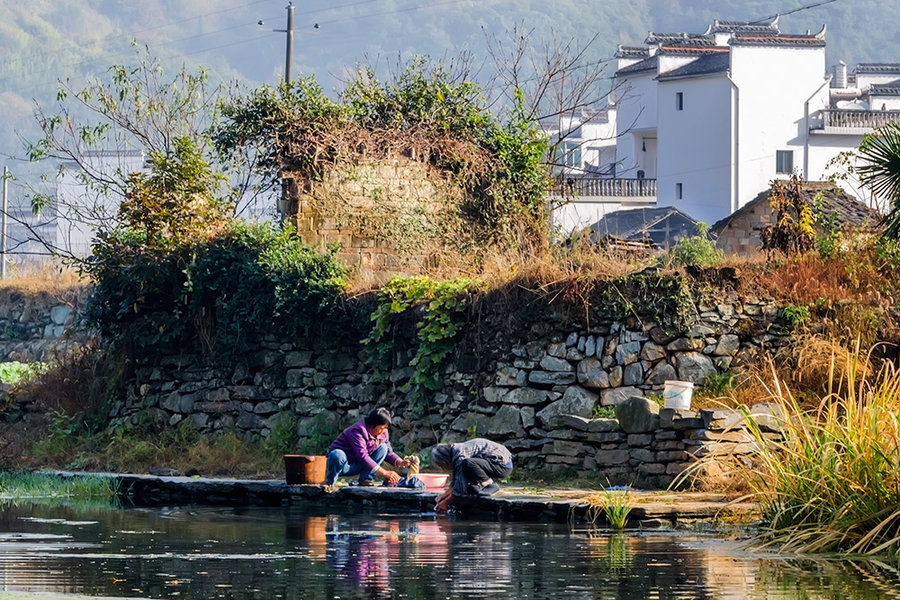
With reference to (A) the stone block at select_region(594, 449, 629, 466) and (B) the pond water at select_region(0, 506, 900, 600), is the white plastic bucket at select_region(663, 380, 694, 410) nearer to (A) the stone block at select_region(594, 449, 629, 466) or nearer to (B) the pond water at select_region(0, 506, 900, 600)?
(A) the stone block at select_region(594, 449, 629, 466)

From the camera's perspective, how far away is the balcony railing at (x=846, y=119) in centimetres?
7075

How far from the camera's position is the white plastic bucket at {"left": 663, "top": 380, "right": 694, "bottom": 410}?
1900cm

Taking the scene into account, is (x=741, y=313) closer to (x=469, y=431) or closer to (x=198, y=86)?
(x=469, y=431)

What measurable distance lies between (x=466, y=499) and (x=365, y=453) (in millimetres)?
2398

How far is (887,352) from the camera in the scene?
19781mm

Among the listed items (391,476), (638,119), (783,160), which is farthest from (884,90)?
(391,476)

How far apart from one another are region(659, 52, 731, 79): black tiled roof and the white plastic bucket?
51716mm

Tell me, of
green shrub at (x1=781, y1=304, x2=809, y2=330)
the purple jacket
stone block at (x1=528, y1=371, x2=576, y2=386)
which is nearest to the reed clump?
the purple jacket

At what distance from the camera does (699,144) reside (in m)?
70.6

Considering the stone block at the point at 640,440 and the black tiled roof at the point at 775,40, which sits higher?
the black tiled roof at the point at 775,40

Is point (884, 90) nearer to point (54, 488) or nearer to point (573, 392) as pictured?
point (573, 392)

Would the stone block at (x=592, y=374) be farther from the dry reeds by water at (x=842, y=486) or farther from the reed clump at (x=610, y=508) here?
the dry reeds by water at (x=842, y=486)

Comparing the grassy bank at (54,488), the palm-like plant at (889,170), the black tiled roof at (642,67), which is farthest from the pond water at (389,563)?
the black tiled roof at (642,67)

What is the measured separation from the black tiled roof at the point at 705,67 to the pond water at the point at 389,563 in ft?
180
